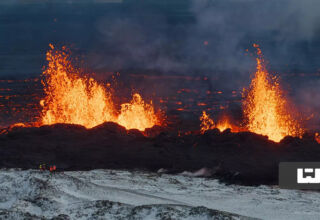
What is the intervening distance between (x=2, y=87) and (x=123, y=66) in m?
20.0

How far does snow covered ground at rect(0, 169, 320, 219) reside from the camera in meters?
10.4

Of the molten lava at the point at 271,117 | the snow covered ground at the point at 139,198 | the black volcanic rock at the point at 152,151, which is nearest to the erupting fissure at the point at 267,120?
the molten lava at the point at 271,117

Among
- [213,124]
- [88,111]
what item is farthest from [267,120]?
[88,111]

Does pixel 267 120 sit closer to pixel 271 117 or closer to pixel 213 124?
pixel 271 117

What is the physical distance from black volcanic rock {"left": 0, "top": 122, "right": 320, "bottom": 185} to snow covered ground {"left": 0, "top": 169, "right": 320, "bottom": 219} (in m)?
1.66

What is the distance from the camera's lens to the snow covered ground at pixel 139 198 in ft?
34.2

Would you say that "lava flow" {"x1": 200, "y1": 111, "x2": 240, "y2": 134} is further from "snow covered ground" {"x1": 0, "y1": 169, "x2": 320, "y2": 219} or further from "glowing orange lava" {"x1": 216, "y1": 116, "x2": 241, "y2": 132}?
"snow covered ground" {"x1": 0, "y1": 169, "x2": 320, "y2": 219}

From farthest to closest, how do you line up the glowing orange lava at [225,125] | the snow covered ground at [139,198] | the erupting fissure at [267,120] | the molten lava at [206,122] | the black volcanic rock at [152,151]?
the molten lava at [206,122]
the glowing orange lava at [225,125]
the erupting fissure at [267,120]
the black volcanic rock at [152,151]
the snow covered ground at [139,198]

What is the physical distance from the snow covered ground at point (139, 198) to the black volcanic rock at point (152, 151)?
1.66 m

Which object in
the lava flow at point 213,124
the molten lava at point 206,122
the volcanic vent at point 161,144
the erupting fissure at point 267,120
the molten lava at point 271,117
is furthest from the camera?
the molten lava at point 206,122

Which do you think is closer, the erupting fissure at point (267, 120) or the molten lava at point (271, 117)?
the molten lava at point (271, 117)

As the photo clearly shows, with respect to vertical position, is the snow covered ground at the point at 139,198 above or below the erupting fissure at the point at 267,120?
below

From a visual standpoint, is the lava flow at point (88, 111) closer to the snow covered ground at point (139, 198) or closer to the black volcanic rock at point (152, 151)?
the black volcanic rock at point (152, 151)

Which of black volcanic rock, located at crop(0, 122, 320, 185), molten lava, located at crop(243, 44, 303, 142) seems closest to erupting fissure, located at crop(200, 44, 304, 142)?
molten lava, located at crop(243, 44, 303, 142)
